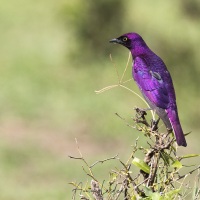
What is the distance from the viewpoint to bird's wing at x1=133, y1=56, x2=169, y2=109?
3928 mm

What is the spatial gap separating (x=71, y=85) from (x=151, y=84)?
10728 millimetres

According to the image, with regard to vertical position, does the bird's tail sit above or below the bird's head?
below

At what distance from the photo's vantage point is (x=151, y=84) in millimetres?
4148

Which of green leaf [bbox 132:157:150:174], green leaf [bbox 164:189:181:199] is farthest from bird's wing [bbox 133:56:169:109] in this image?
green leaf [bbox 164:189:181:199]

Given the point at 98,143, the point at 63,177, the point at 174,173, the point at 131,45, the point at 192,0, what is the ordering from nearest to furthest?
the point at 174,173 < the point at 131,45 < the point at 63,177 < the point at 98,143 < the point at 192,0

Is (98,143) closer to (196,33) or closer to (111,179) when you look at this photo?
(196,33)

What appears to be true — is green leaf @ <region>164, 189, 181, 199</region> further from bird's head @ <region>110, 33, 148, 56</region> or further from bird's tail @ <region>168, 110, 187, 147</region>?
bird's head @ <region>110, 33, 148, 56</region>

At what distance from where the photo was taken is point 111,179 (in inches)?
116

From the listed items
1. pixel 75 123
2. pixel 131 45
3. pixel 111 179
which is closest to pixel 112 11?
pixel 75 123

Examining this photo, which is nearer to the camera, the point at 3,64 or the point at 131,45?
the point at 131,45

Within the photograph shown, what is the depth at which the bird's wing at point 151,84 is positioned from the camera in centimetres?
393

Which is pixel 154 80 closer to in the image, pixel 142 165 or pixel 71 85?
pixel 142 165

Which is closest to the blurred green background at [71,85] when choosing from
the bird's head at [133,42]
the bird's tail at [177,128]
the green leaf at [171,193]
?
the bird's head at [133,42]

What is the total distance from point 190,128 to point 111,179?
33.1ft
